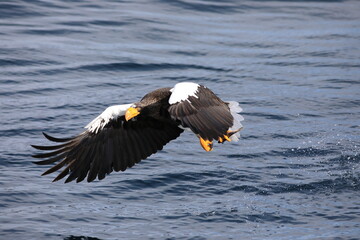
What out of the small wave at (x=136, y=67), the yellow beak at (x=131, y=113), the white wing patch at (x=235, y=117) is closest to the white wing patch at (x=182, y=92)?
the yellow beak at (x=131, y=113)

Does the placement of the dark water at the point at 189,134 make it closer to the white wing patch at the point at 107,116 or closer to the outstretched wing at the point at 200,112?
the white wing patch at the point at 107,116

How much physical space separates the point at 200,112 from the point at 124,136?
123 centimetres

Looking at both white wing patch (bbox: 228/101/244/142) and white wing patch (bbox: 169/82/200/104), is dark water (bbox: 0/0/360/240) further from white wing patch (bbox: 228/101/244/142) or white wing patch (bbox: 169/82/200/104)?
white wing patch (bbox: 169/82/200/104)

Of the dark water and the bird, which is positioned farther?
the dark water

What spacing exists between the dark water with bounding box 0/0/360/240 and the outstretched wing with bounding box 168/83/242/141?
0.98 meters

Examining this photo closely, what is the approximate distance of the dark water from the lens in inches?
248

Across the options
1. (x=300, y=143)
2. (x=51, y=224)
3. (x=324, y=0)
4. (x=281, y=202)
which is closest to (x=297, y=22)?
(x=324, y=0)

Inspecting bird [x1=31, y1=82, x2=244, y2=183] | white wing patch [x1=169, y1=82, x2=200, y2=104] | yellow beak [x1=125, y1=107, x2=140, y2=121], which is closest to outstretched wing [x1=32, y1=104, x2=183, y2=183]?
bird [x1=31, y1=82, x2=244, y2=183]

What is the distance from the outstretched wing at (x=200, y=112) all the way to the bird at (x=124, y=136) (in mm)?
14

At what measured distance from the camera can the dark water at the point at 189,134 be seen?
630 centimetres

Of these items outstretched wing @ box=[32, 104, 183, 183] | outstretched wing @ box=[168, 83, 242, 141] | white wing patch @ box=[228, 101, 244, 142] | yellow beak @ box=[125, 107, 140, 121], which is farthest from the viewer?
outstretched wing @ box=[32, 104, 183, 183]

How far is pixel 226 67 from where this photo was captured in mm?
11047

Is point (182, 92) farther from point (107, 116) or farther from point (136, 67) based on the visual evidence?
point (136, 67)

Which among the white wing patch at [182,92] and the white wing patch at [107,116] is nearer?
the white wing patch at [182,92]
